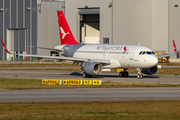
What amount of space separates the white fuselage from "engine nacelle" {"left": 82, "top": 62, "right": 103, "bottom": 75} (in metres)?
1.50

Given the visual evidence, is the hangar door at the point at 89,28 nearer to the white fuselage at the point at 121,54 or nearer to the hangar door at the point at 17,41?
the hangar door at the point at 17,41

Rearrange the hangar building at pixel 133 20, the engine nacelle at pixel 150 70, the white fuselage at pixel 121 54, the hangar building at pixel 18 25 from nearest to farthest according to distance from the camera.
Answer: the white fuselage at pixel 121 54, the engine nacelle at pixel 150 70, the hangar building at pixel 133 20, the hangar building at pixel 18 25

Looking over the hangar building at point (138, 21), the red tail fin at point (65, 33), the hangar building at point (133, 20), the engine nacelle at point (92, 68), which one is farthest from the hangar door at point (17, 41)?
the engine nacelle at point (92, 68)

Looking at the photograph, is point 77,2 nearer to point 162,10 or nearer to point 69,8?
point 69,8

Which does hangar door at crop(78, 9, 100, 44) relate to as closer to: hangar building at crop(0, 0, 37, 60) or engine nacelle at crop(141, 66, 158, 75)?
hangar building at crop(0, 0, 37, 60)

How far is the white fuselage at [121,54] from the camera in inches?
1634

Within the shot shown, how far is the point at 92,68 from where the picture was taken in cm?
4231

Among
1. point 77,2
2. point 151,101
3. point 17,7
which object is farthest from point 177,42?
point 151,101

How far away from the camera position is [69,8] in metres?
97.0

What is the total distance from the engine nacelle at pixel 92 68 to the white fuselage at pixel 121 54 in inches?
59.1

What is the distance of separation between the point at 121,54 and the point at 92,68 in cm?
455

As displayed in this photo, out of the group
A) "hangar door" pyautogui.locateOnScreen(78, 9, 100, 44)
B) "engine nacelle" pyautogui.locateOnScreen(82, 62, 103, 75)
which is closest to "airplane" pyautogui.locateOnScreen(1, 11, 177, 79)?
"engine nacelle" pyautogui.locateOnScreen(82, 62, 103, 75)

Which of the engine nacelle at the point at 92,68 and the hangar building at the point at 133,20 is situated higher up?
the hangar building at the point at 133,20

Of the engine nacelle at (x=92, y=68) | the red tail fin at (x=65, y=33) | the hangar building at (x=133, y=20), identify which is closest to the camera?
the engine nacelle at (x=92, y=68)
